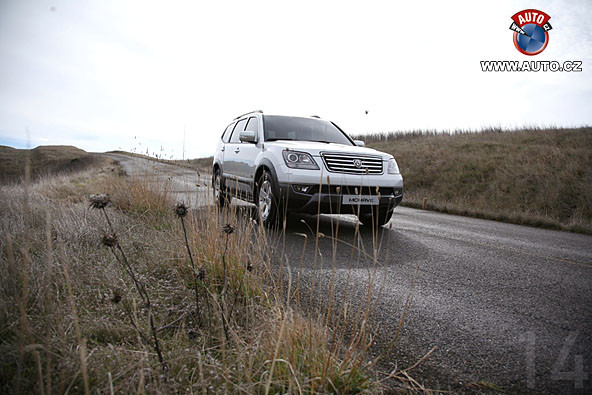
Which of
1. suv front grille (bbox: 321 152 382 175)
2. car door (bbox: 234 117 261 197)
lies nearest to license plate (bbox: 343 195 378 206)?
suv front grille (bbox: 321 152 382 175)

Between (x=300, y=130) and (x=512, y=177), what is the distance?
10.3 meters

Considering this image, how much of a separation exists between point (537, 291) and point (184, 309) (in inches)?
118

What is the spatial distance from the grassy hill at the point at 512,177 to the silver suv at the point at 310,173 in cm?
515

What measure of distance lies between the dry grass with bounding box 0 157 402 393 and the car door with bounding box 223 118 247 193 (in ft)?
12.4

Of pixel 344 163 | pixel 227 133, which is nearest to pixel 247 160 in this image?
pixel 344 163

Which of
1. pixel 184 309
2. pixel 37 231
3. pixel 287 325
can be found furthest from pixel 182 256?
pixel 37 231

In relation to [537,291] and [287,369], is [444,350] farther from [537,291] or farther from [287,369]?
[537,291]

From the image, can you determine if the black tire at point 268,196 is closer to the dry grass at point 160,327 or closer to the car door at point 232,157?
the car door at point 232,157

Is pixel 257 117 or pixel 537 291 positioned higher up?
pixel 257 117

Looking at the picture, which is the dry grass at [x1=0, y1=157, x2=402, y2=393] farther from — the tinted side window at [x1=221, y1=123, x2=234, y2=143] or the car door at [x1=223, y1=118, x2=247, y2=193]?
the tinted side window at [x1=221, y1=123, x2=234, y2=143]

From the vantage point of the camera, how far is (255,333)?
6.48 ft

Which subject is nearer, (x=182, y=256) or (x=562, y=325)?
(x=562, y=325)

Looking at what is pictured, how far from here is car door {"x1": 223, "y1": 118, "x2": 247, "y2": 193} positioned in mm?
7551

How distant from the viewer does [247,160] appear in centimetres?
685
